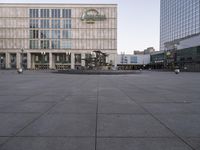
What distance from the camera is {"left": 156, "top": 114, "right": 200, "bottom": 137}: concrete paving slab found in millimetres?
4332

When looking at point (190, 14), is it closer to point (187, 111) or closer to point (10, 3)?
point (10, 3)

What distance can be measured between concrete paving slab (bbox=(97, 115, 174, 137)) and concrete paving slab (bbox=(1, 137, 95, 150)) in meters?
0.58

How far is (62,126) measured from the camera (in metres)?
4.72

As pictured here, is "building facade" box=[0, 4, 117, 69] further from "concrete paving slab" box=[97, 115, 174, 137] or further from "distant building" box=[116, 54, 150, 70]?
"concrete paving slab" box=[97, 115, 174, 137]

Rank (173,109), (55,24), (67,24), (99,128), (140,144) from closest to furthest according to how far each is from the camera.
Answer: (140,144)
(99,128)
(173,109)
(55,24)
(67,24)

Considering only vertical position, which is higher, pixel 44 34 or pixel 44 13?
pixel 44 13

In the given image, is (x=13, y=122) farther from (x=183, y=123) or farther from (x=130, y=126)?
(x=183, y=123)

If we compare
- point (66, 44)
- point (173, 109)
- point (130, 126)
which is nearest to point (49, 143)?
point (130, 126)

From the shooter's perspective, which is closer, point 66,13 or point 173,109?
point 173,109

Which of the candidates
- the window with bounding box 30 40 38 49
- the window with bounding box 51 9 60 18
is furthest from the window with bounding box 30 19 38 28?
the window with bounding box 51 9 60 18

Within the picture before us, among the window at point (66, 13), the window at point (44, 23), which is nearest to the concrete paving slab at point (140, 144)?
the window at point (66, 13)

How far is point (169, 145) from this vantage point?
12.0 ft

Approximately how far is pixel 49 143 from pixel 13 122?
73.0 inches

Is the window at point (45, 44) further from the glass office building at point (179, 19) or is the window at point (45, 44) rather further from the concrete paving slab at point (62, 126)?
the concrete paving slab at point (62, 126)
